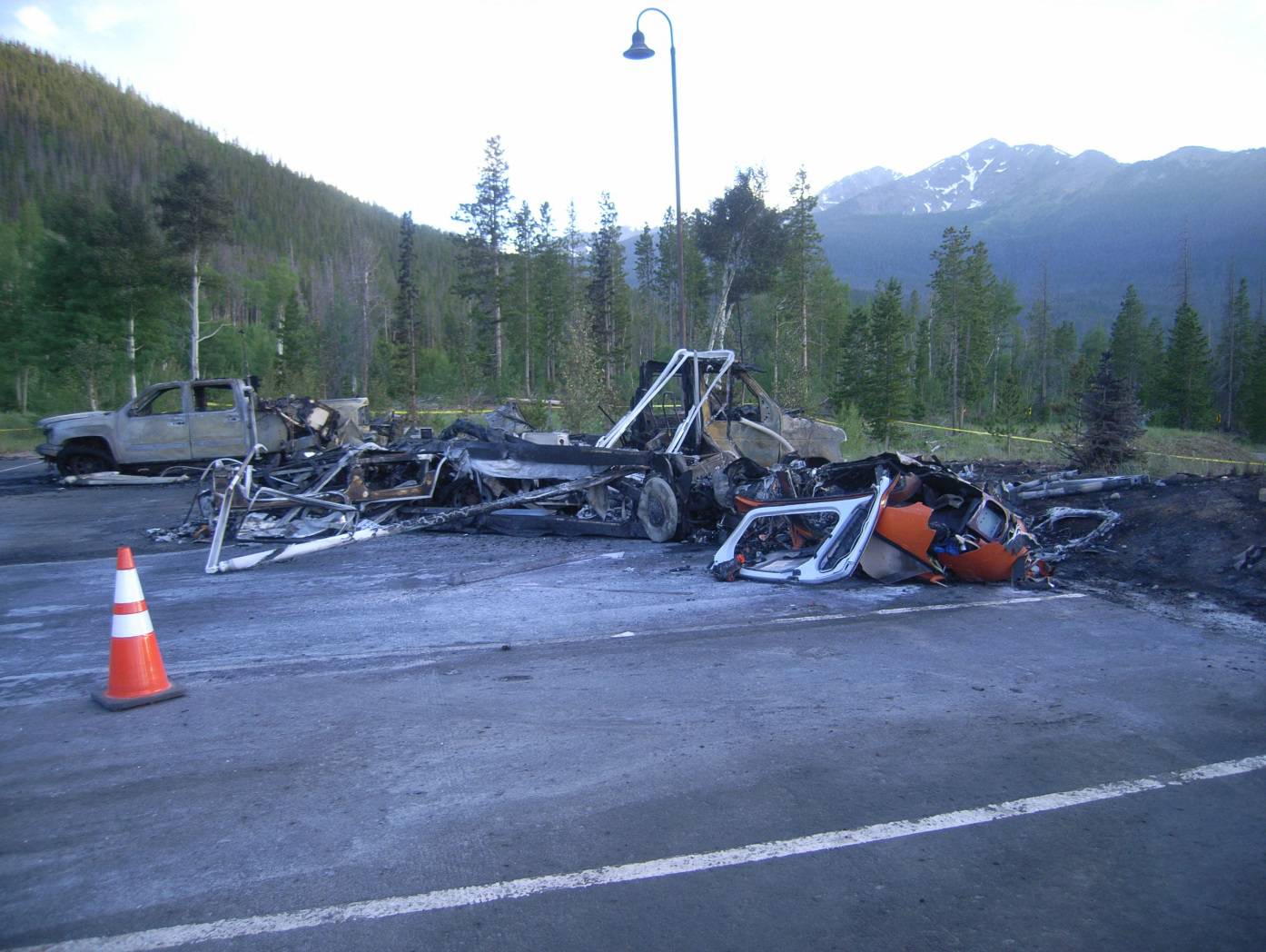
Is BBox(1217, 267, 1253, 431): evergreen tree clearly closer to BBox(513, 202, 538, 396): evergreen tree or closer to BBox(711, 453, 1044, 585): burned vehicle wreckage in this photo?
BBox(513, 202, 538, 396): evergreen tree

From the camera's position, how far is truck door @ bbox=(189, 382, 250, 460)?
49.6 ft

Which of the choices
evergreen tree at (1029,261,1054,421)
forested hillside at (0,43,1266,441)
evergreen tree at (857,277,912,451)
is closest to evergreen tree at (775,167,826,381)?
forested hillside at (0,43,1266,441)

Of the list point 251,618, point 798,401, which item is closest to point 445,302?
point 798,401

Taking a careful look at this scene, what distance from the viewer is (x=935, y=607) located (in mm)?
6406

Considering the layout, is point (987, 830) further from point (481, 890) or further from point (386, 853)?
point (386, 853)

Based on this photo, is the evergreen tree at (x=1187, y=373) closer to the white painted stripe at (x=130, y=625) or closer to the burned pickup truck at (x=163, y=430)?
the burned pickup truck at (x=163, y=430)

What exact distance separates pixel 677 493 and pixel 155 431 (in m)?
11.8

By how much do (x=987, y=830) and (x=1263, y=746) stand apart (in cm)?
185

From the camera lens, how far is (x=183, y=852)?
293 centimetres

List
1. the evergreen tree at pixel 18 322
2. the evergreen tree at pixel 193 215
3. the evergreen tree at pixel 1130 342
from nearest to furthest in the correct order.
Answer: the evergreen tree at pixel 193 215
the evergreen tree at pixel 18 322
the evergreen tree at pixel 1130 342

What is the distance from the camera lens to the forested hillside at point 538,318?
102 feet

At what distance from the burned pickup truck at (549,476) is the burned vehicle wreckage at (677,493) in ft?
0.08

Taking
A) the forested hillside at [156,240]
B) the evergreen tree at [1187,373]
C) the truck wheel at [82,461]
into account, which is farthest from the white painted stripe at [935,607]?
the evergreen tree at [1187,373]

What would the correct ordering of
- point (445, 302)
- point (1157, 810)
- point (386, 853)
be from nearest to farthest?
point (386, 853), point (1157, 810), point (445, 302)
